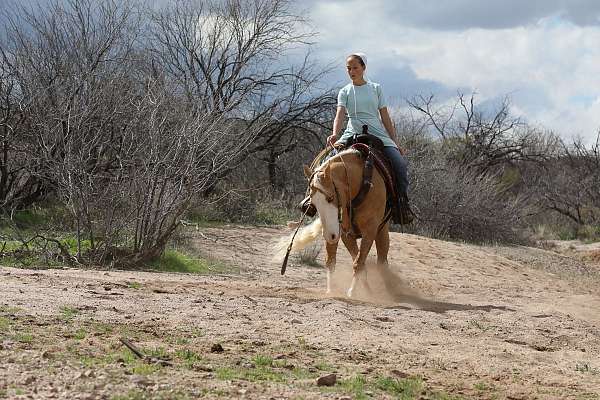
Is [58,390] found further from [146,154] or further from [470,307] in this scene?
[146,154]

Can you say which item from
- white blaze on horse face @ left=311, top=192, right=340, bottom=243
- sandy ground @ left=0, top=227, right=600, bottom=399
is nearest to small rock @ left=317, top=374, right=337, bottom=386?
sandy ground @ left=0, top=227, right=600, bottom=399

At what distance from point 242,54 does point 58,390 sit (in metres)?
21.2

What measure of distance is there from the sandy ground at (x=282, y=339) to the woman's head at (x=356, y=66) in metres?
2.43

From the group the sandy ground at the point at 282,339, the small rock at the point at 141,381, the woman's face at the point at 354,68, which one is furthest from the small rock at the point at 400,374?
the woman's face at the point at 354,68

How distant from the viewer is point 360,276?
9.86 meters

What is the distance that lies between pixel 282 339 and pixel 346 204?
2.90 m

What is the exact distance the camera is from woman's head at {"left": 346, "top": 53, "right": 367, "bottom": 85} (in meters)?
9.99

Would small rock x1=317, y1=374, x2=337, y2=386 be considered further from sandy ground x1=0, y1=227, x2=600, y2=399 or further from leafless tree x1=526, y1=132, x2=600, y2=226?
leafless tree x1=526, y1=132, x2=600, y2=226

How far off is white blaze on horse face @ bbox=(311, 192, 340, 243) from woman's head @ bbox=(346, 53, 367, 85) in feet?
5.06

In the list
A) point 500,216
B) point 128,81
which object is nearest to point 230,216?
point 128,81

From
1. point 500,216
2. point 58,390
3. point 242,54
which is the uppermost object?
point 242,54

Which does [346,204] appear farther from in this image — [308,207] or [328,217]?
[308,207]

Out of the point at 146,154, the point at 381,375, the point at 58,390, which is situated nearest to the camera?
the point at 58,390

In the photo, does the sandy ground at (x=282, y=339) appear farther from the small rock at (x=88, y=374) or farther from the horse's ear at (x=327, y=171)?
the horse's ear at (x=327, y=171)
